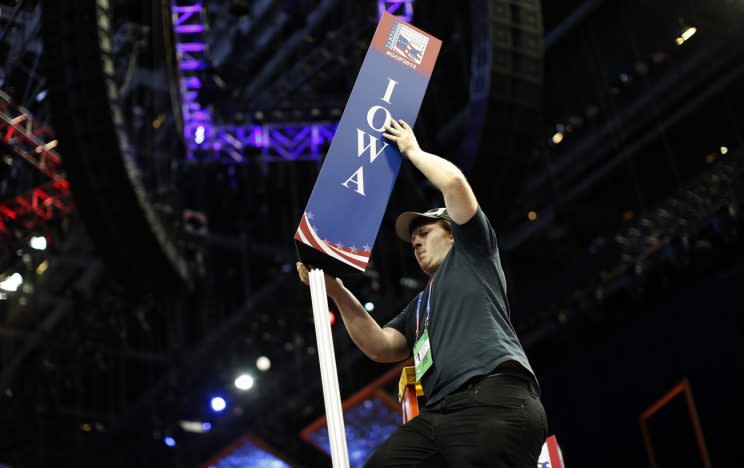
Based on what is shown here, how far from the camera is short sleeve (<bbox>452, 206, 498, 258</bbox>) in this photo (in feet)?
7.18

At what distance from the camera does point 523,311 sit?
9.96 meters

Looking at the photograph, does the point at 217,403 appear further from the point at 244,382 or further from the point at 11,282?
the point at 11,282

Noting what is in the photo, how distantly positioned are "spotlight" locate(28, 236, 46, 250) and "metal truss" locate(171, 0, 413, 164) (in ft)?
9.44

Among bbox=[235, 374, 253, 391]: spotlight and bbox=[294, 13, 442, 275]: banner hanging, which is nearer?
bbox=[294, 13, 442, 275]: banner hanging

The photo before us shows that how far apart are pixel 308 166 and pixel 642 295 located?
5.48m

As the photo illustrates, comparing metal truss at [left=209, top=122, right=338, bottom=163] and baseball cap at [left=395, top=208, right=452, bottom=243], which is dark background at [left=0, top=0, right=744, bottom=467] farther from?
baseball cap at [left=395, top=208, right=452, bottom=243]

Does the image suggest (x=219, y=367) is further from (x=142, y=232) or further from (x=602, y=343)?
(x=602, y=343)

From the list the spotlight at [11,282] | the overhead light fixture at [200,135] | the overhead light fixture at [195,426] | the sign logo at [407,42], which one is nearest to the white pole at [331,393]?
the sign logo at [407,42]

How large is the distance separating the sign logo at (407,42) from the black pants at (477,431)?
3.31ft

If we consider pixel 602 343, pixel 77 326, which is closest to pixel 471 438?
pixel 602 343

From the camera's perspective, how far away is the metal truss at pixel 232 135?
9.24m

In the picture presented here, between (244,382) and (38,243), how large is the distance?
367cm

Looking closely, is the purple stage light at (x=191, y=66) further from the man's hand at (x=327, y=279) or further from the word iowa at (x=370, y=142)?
the man's hand at (x=327, y=279)

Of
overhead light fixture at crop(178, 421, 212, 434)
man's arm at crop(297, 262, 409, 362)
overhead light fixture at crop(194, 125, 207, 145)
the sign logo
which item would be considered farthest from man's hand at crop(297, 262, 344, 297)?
overhead light fixture at crop(178, 421, 212, 434)
